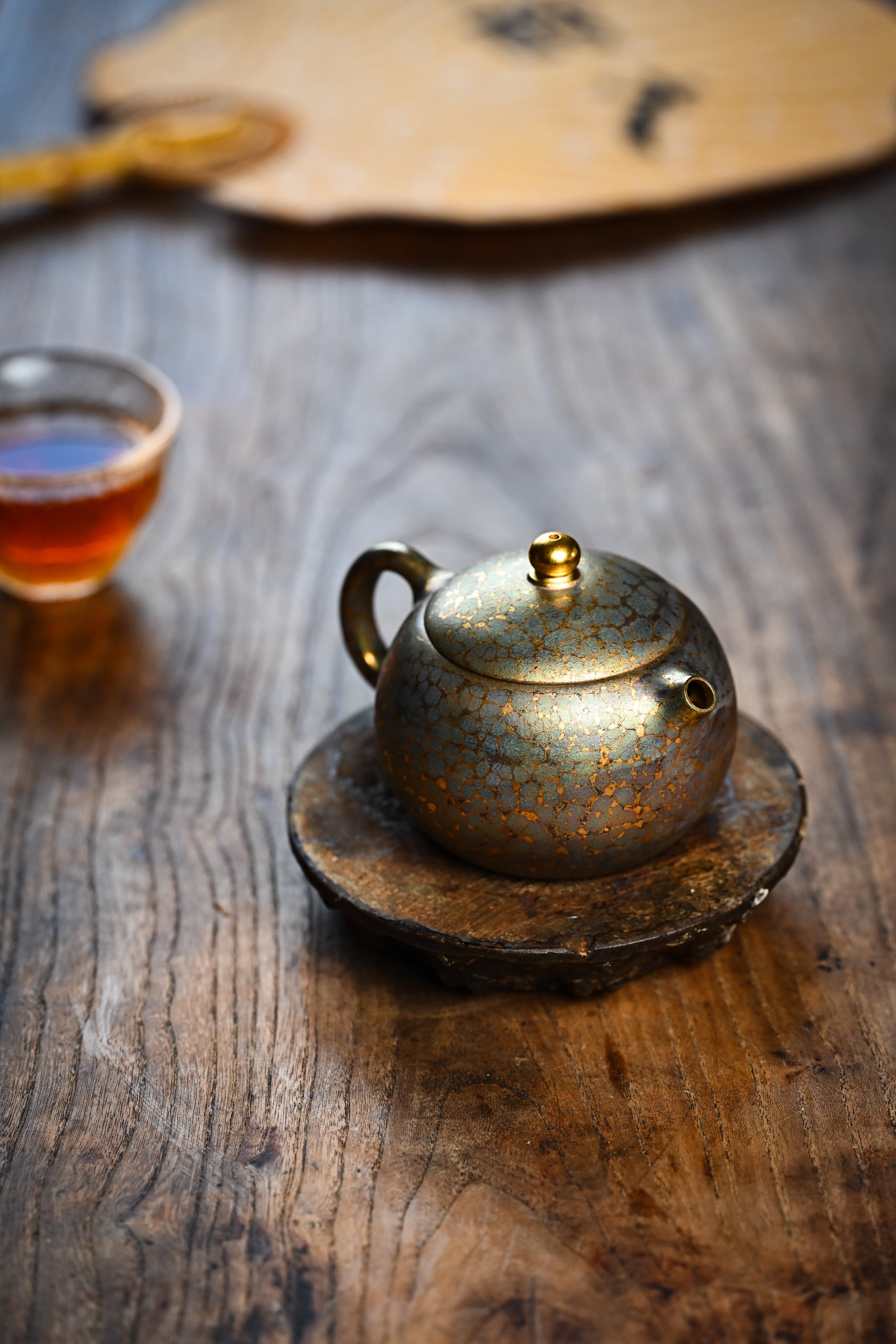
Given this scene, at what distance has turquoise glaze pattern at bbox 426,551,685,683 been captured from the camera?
1.93 feet

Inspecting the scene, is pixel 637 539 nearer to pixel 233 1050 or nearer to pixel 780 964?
pixel 780 964

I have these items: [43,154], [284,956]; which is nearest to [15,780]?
[284,956]

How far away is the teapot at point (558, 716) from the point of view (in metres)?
0.58

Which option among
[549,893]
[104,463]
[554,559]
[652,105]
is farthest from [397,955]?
[652,105]

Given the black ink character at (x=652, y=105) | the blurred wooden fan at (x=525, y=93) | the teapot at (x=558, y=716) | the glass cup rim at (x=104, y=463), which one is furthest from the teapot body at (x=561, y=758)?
the black ink character at (x=652, y=105)

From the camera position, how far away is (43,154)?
1521mm

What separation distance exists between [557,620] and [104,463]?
0.50 metres

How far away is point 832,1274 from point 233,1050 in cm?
28

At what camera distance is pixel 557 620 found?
60cm

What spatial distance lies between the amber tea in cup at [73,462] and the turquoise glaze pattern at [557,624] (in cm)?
38

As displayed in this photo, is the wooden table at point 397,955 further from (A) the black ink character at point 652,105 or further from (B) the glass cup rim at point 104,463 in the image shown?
(A) the black ink character at point 652,105

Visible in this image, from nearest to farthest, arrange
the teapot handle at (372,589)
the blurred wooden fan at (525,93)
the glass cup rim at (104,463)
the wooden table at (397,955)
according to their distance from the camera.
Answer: the wooden table at (397,955) → the teapot handle at (372,589) → the glass cup rim at (104,463) → the blurred wooden fan at (525,93)

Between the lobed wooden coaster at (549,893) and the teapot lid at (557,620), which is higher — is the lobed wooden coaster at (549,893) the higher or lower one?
the lower one

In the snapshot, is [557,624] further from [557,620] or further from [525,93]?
[525,93]
